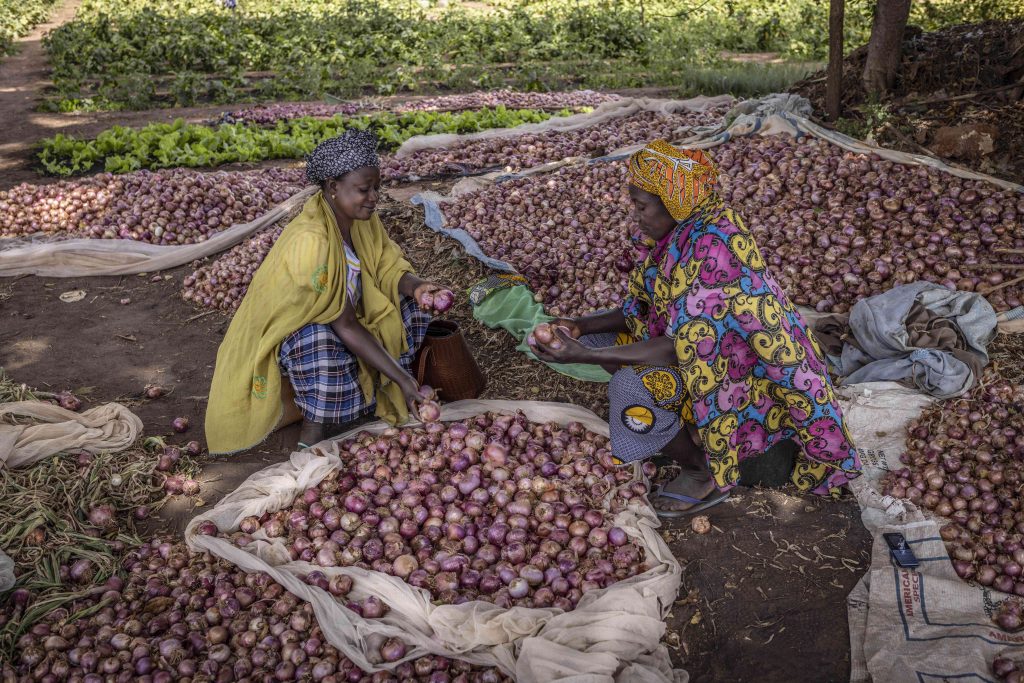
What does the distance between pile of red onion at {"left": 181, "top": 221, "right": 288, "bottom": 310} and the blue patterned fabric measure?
182 centimetres

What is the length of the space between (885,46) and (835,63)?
46cm

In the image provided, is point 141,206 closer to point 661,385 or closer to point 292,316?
point 292,316

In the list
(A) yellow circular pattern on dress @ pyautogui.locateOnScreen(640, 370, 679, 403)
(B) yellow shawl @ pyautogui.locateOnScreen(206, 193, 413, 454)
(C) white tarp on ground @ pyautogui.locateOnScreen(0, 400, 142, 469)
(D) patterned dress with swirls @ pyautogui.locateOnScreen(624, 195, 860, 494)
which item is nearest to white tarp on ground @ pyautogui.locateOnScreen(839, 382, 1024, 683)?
(D) patterned dress with swirls @ pyautogui.locateOnScreen(624, 195, 860, 494)

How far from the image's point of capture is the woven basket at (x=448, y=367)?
3.33 metres

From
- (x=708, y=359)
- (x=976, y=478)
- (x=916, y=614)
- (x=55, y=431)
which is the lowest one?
(x=916, y=614)

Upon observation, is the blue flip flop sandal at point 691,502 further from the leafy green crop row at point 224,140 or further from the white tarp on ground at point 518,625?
the leafy green crop row at point 224,140

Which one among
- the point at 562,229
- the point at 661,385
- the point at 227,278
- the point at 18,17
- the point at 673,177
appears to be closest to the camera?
the point at 673,177

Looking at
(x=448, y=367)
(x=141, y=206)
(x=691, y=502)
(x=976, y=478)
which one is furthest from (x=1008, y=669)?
(x=141, y=206)

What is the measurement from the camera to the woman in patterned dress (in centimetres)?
246

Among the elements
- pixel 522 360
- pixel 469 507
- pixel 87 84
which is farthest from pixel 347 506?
pixel 87 84

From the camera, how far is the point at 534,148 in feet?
19.9

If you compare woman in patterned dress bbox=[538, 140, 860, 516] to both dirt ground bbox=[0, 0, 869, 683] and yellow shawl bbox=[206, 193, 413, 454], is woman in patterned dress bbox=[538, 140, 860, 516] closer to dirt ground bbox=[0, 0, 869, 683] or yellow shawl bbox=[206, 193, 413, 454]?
dirt ground bbox=[0, 0, 869, 683]

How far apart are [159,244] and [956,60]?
5658mm

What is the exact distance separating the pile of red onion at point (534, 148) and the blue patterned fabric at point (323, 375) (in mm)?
3022
